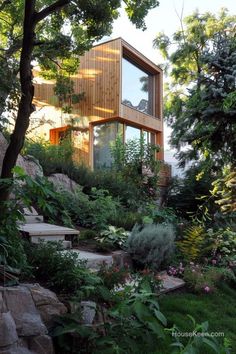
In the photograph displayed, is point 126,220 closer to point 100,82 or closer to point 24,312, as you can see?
point 24,312

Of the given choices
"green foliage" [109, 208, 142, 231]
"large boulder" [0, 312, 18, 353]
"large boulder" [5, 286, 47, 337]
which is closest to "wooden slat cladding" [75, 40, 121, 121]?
"green foliage" [109, 208, 142, 231]

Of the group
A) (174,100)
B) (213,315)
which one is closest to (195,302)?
(213,315)

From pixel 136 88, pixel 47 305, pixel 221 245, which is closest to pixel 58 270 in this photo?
pixel 47 305

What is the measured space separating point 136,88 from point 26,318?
14.1m

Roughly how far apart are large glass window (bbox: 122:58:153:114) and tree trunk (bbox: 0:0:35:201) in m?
11.2

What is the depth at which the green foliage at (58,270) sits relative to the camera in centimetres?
337

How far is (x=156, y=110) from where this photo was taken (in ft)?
56.9

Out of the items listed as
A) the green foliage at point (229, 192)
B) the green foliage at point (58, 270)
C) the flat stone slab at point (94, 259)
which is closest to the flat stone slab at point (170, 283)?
the flat stone slab at point (94, 259)

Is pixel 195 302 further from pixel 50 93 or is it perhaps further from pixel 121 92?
pixel 50 93

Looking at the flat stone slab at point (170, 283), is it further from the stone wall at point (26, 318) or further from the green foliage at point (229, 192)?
the stone wall at point (26, 318)

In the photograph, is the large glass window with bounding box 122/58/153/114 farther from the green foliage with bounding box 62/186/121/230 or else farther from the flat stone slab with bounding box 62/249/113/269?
the flat stone slab with bounding box 62/249/113/269

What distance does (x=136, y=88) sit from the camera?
16.0 metres

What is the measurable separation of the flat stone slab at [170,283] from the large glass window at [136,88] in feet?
32.8

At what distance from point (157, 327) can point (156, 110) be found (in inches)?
609
